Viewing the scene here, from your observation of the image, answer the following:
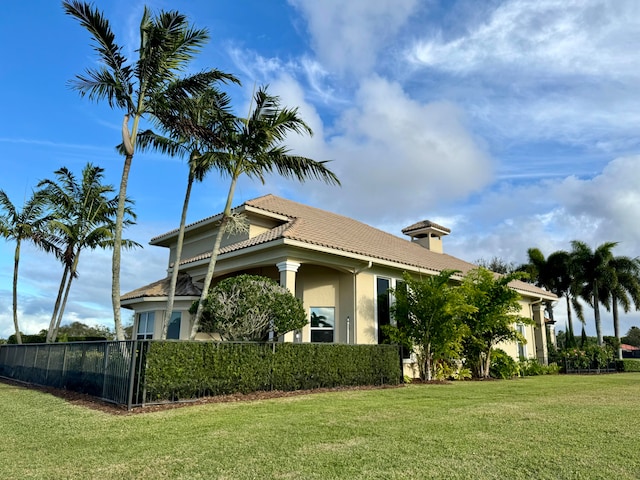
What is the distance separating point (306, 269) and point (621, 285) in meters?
30.5

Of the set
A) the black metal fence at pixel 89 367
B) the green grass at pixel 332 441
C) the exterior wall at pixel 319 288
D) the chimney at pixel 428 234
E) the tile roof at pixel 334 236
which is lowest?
the green grass at pixel 332 441

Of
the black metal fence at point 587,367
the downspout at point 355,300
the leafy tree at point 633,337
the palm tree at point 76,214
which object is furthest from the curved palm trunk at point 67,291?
the leafy tree at point 633,337

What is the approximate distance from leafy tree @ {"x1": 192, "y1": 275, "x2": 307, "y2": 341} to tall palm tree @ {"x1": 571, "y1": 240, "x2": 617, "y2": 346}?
31.1 meters

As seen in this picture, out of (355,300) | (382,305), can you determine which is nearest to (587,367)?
(382,305)

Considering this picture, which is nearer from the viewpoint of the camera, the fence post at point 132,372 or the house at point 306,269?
the fence post at point 132,372

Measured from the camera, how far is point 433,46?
13.1m

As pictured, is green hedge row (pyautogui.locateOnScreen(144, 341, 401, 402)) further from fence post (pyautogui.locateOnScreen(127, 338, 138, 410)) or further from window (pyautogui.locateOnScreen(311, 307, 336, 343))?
window (pyautogui.locateOnScreen(311, 307, 336, 343))

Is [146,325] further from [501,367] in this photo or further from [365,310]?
[501,367]

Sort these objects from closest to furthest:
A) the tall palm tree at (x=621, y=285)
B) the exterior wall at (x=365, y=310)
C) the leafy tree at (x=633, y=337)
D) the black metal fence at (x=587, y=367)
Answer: the exterior wall at (x=365, y=310), the black metal fence at (x=587, y=367), the tall palm tree at (x=621, y=285), the leafy tree at (x=633, y=337)

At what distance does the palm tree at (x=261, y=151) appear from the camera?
13305 millimetres

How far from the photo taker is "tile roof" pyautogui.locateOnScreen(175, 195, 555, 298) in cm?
1486

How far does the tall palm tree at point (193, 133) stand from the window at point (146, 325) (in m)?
3.74

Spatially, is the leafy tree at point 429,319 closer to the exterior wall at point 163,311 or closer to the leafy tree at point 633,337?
the exterior wall at point 163,311

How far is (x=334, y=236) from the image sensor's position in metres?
Answer: 16.4
